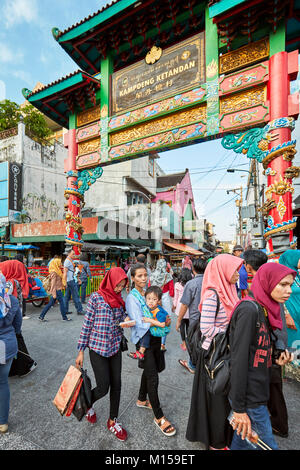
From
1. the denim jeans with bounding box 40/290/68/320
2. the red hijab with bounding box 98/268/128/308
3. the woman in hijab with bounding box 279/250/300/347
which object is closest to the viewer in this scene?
the red hijab with bounding box 98/268/128/308

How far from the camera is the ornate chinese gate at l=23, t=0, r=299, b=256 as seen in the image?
4.82 metres

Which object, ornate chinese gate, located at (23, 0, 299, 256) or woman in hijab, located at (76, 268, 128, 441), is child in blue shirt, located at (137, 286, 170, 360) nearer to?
woman in hijab, located at (76, 268, 128, 441)

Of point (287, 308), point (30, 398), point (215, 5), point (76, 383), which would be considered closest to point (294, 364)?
point (287, 308)

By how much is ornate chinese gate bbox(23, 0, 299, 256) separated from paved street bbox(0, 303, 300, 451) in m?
3.02

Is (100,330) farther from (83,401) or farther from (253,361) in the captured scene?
(253,361)

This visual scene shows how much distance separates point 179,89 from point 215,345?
6.71 meters

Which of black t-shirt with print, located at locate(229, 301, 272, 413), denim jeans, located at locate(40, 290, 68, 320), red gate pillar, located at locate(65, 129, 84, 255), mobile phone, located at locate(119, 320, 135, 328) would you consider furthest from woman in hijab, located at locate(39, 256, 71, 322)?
black t-shirt with print, located at locate(229, 301, 272, 413)

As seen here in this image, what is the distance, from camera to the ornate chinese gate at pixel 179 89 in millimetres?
4820

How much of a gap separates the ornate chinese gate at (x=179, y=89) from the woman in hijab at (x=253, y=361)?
3.18 m

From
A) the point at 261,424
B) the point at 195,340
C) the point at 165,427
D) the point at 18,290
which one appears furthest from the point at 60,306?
the point at 261,424

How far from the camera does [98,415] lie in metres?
2.50

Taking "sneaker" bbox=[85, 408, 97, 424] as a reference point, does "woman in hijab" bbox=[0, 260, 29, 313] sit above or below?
above

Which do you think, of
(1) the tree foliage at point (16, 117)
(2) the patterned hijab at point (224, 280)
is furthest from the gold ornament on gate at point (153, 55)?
(1) the tree foliage at point (16, 117)
